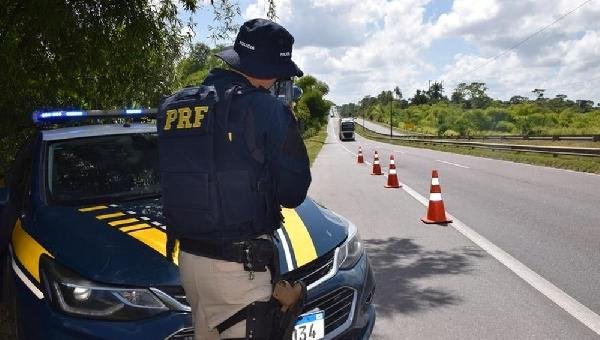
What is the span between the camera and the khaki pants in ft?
7.05

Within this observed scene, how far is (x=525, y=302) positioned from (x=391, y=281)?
4.32 feet

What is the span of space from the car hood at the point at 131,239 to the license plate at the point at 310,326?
26cm

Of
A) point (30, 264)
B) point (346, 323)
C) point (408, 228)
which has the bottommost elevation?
point (408, 228)

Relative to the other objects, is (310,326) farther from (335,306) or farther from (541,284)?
(541,284)

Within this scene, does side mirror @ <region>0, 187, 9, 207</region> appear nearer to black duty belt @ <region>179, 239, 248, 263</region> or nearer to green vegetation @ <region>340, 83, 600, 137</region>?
black duty belt @ <region>179, 239, 248, 263</region>

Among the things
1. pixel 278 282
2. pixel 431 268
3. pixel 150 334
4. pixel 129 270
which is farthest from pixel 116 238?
pixel 431 268

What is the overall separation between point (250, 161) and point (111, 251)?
3.79 feet

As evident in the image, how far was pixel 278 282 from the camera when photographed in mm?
2193

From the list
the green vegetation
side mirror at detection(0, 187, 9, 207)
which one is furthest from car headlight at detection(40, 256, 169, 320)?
the green vegetation

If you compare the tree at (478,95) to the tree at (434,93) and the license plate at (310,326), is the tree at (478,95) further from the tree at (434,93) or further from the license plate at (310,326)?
the license plate at (310,326)

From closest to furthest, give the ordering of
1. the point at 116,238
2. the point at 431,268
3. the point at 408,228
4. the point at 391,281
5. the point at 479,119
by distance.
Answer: the point at 116,238, the point at 391,281, the point at 431,268, the point at 408,228, the point at 479,119

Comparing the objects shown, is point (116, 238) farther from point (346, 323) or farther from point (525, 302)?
point (525, 302)

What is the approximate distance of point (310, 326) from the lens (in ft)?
9.02

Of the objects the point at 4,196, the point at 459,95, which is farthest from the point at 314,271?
the point at 459,95
